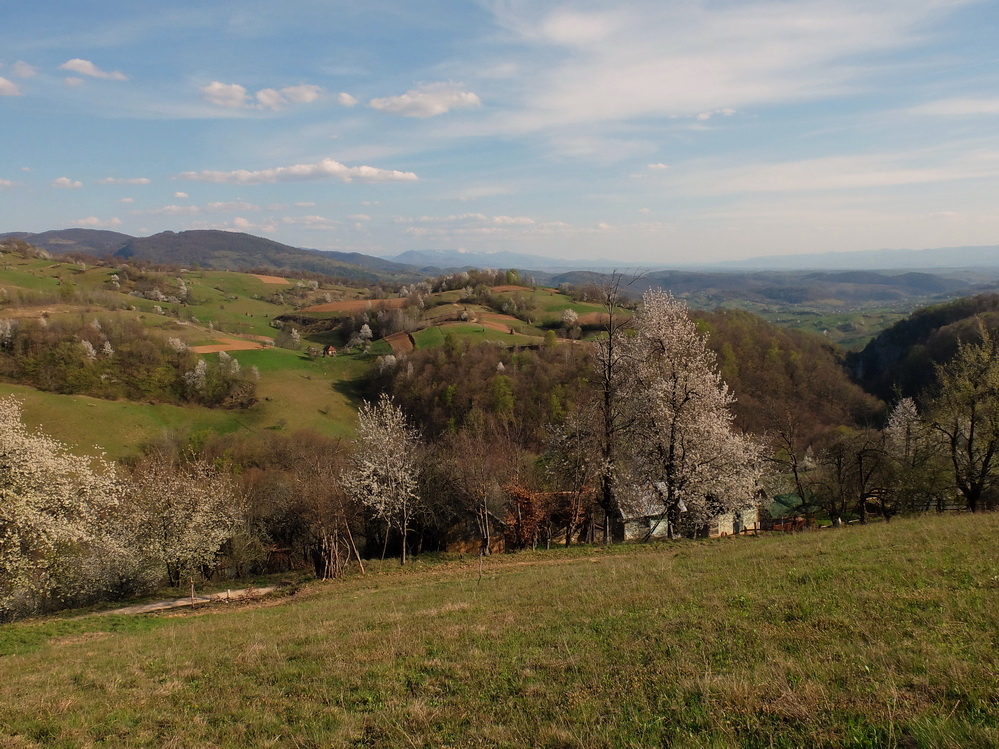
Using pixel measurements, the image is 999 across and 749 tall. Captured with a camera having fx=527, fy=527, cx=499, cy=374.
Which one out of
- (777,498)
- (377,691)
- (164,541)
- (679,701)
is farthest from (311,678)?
(777,498)

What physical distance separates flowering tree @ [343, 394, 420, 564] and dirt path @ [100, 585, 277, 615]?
25.4ft

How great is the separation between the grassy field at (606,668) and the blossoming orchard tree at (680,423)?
30.9 ft

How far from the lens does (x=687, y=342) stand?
24.8 metres

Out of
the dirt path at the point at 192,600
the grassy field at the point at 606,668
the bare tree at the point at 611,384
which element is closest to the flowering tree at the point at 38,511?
the dirt path at the point at 192,600

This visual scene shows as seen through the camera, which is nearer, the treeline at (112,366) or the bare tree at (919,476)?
the bare tree at (919,476)

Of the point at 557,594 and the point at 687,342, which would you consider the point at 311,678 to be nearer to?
the point at 557,594

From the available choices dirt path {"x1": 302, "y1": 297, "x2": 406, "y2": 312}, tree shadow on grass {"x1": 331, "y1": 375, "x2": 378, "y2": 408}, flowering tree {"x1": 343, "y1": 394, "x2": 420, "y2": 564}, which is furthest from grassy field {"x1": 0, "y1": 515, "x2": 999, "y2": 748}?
dirt path {"x1": 302, "y1": 297, "x2": 406, "y2": 312}

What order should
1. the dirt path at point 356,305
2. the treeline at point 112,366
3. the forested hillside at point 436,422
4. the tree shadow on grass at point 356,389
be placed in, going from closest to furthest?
the forested hillside at point 436,422, the treeline at point 112,366, the tree shadow on grass at point 356,389, the dirt path at point 356,305

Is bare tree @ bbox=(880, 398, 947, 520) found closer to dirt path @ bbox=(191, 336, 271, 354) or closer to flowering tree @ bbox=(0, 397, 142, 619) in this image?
flowering tree @ bbox=(0, 397, 142, 619)

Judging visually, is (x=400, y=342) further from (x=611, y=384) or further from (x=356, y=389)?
(x=611, y=384)

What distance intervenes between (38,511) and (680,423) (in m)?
28.6

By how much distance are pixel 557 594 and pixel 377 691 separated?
6.71 m

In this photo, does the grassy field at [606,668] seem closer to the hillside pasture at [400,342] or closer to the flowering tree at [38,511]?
the flowering tree at [38,511]

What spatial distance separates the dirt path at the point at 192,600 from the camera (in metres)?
24.5
